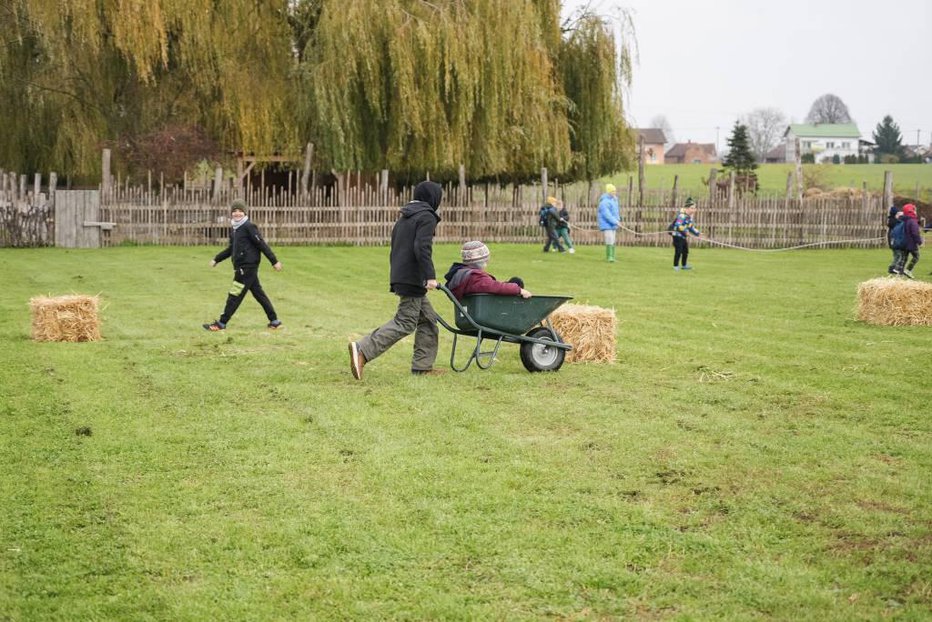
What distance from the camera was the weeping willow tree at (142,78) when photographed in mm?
29547

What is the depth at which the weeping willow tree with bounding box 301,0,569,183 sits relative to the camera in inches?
1178

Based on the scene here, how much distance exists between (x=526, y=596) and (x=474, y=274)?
584 centimetres

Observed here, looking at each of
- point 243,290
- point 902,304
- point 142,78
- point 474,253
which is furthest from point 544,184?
point 474,253

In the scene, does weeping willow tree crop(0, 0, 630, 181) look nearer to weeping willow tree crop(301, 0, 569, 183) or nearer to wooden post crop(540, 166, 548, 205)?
weeping willow tree crop(301, 0, 569, 183)

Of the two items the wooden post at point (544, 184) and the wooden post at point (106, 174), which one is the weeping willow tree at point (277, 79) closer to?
the wooden post at point (544, 184)

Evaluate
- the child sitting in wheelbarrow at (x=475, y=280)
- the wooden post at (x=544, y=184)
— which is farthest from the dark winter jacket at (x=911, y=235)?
the wooden post at (x=544, y=184)

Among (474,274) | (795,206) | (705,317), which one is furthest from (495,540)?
(795,206)

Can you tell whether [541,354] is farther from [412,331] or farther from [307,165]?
[307,165]

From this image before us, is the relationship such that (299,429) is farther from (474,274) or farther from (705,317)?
(705,317)

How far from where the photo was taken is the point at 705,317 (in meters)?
15.2

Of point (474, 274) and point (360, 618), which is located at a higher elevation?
point (474, 274)

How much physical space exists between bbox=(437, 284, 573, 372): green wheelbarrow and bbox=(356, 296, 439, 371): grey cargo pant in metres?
0.16

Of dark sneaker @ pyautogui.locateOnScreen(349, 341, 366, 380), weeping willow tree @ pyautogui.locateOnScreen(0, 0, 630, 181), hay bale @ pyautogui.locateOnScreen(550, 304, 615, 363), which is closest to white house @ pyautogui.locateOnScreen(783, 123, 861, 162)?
weeping willow tree @ pyautogui.locateOnScreen(0, 0, 630, 181)

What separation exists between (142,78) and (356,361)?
72.3ft
